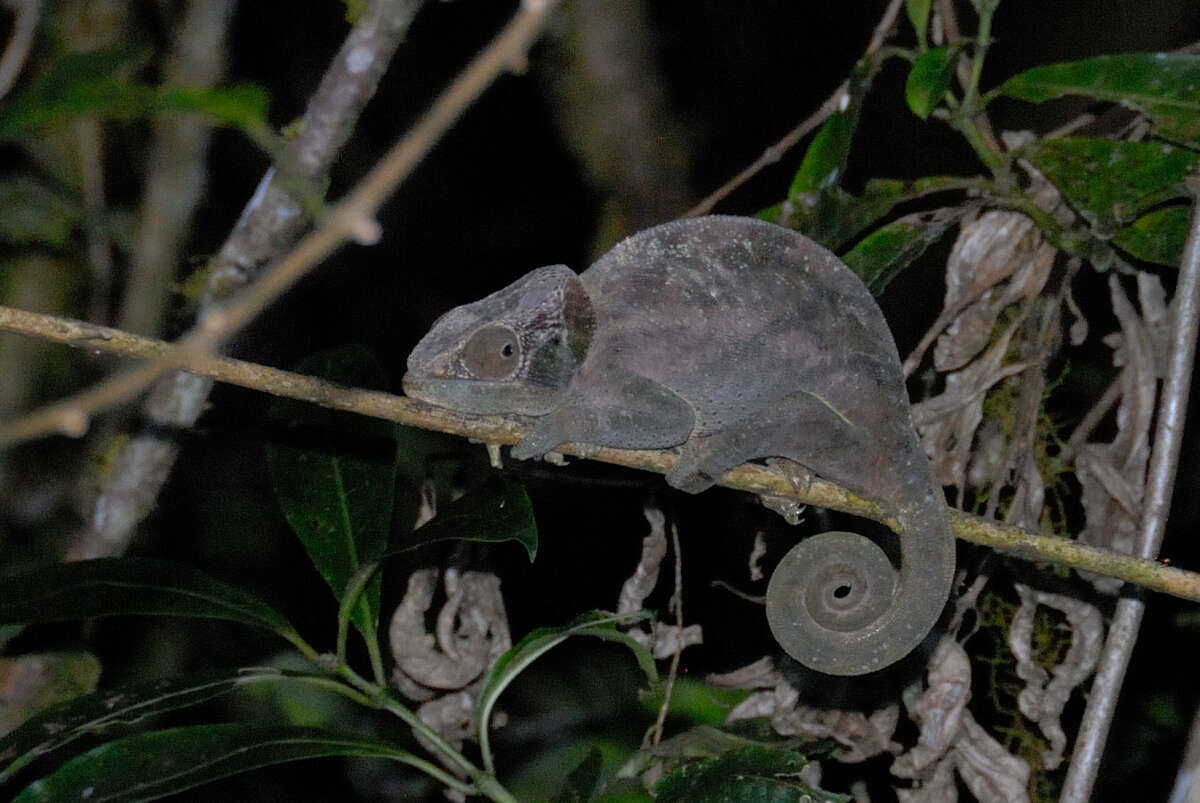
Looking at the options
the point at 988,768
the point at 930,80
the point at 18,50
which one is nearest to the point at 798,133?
the point at 930,80

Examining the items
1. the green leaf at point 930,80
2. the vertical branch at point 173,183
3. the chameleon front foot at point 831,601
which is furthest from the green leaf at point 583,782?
the vertical branch at point 173,183

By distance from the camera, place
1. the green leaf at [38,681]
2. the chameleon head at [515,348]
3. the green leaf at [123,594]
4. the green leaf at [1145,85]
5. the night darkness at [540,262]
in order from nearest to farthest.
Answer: the green leaf at [123,594]
the chameleon head at [515,348]
the green leaf at [1145,85]
the green leaf at [38,681]
the night darkness at [540,262]

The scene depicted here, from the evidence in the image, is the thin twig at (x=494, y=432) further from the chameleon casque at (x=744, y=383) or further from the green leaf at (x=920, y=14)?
the green leaf at (x=920, y=14)

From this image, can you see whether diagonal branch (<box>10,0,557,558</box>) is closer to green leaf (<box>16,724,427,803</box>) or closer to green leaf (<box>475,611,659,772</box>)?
green leaf (<box>16,724,427,803</box>)

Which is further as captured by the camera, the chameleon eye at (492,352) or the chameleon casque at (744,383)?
the chameleon eye at (492,352)

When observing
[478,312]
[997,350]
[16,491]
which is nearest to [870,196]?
[997,350]

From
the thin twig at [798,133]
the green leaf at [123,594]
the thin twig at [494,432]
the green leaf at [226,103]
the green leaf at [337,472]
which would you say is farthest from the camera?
the thin twig at [798,133]

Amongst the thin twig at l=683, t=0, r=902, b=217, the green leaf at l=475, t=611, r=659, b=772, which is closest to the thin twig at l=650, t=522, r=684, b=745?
the green leaf at l=475, t=611, r=659, b=772
